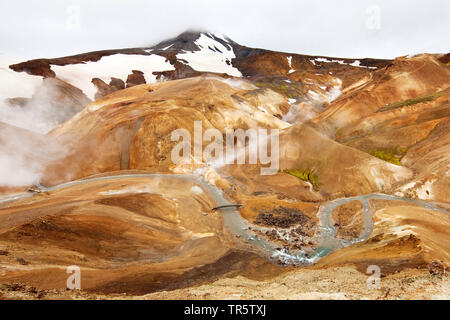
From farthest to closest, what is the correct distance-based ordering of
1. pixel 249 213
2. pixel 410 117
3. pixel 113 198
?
1. pixel 410 117
2. pixel 249 213
3. pixel 113 198

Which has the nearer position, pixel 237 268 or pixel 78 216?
pixel 237 268

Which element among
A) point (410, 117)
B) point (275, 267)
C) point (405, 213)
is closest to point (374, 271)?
point (275, 267)

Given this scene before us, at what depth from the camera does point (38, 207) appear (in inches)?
1144

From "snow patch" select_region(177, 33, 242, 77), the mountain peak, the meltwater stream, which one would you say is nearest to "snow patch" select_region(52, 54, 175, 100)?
"snow patch" select_region(177, 33, 242, 77)

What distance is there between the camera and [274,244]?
28.8 meters

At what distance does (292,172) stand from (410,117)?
29626mm

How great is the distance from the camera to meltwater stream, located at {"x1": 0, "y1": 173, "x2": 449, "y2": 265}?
2705cm

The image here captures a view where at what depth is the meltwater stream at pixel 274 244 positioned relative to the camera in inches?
1065

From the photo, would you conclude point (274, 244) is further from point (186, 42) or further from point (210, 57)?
point (186, 42)

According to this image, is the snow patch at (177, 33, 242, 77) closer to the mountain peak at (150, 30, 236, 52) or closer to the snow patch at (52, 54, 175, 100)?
the mountain peak at (150, 30, 236, 52)

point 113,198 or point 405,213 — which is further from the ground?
point 113,198

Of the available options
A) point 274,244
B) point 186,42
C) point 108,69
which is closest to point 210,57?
point 186,42

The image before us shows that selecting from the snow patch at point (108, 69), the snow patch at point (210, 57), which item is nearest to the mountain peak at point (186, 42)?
the snow patch at point (210, 57)
